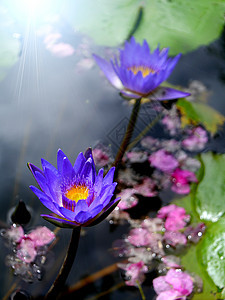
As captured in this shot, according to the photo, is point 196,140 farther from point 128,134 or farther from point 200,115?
point 128,134

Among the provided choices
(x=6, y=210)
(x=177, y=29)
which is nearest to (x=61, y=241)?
(x=6, y=210)

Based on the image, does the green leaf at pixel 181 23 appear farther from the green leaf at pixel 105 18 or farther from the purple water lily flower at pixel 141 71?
the purple water lily flower at pixel 141 71

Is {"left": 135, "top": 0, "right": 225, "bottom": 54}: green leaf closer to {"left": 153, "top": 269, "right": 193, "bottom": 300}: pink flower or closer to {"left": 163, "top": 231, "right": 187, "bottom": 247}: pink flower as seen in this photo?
{"left": 163, "top": 231, "right": 187, "bottom": 247}: pink flower

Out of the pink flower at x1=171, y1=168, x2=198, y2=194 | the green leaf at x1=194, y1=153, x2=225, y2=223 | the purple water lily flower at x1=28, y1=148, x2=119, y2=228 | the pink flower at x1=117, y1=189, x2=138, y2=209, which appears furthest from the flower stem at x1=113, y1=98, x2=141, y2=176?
the purple water lily flower at x1=28, y1=148, x2=119, y2=228

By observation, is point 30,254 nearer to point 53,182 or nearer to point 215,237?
point 53,182

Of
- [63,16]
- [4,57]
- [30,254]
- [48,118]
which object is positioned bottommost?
[30,254]
